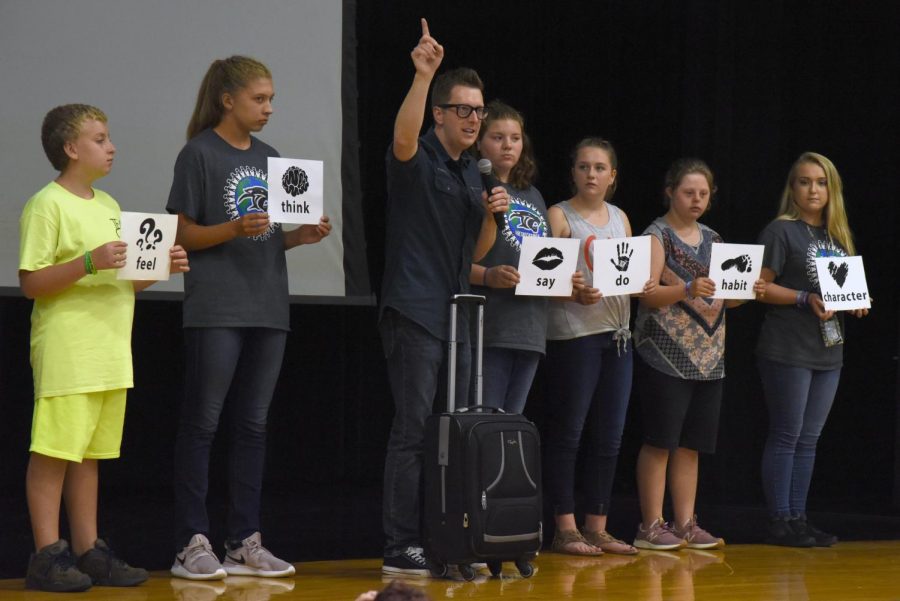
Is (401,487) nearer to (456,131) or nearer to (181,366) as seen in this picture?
(456,131)

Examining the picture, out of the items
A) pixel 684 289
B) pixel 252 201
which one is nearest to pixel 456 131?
pixel 252 201

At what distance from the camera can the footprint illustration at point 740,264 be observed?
14.4 feet

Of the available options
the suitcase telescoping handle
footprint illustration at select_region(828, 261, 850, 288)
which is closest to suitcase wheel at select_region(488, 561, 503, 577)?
the suitcase telescoping handle

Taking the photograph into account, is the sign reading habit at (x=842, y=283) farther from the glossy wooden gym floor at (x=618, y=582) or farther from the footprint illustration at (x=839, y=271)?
the glossy wooden gym floor at (x=618, y=582)

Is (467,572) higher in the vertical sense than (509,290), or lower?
lower

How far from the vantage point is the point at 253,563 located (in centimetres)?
362

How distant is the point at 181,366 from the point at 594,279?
2.62 metres

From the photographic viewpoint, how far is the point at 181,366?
6039mm

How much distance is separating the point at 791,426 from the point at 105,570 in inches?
99.0

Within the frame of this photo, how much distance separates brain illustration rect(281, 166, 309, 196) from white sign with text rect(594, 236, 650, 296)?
3.29ft

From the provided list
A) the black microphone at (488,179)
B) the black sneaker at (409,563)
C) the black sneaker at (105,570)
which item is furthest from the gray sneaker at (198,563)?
the black microphone at (488,179)

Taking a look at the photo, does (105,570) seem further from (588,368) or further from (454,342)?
(588,368)

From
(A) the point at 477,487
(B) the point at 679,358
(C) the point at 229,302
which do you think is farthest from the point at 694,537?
(C) the point at 229,302

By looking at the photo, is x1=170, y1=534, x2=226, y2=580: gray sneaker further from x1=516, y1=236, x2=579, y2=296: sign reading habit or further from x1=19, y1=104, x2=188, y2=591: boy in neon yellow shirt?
x1=516, y1=236, x2=579, y2=296: sign reading habit
